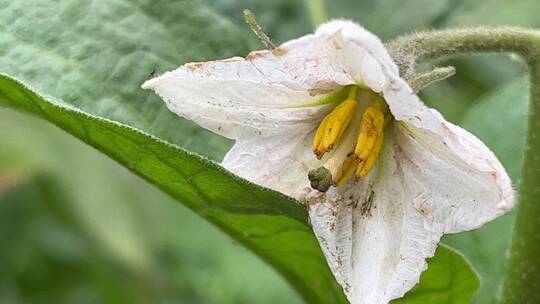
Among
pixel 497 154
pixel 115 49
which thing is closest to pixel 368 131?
pixel 115 49

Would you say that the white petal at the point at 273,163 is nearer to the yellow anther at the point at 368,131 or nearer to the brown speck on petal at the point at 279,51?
the yellow anther at the point at 368,131

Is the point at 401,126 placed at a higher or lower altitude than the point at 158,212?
higher

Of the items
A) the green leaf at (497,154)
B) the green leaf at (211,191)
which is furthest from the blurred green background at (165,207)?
the green leaf at (211,191)

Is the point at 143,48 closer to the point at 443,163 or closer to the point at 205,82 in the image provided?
the point at 205,82

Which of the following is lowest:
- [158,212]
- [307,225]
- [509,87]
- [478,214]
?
[158,212]

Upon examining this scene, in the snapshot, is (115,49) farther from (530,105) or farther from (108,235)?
(108,235)

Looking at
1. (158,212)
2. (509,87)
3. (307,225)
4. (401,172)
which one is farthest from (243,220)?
(158,212)

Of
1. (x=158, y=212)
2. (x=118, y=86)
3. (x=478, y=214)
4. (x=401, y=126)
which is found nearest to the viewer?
(x=478, y=214)

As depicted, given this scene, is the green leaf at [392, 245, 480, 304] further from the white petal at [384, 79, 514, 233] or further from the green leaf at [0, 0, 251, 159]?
the green leaf at [0, 0, 251, 159]
